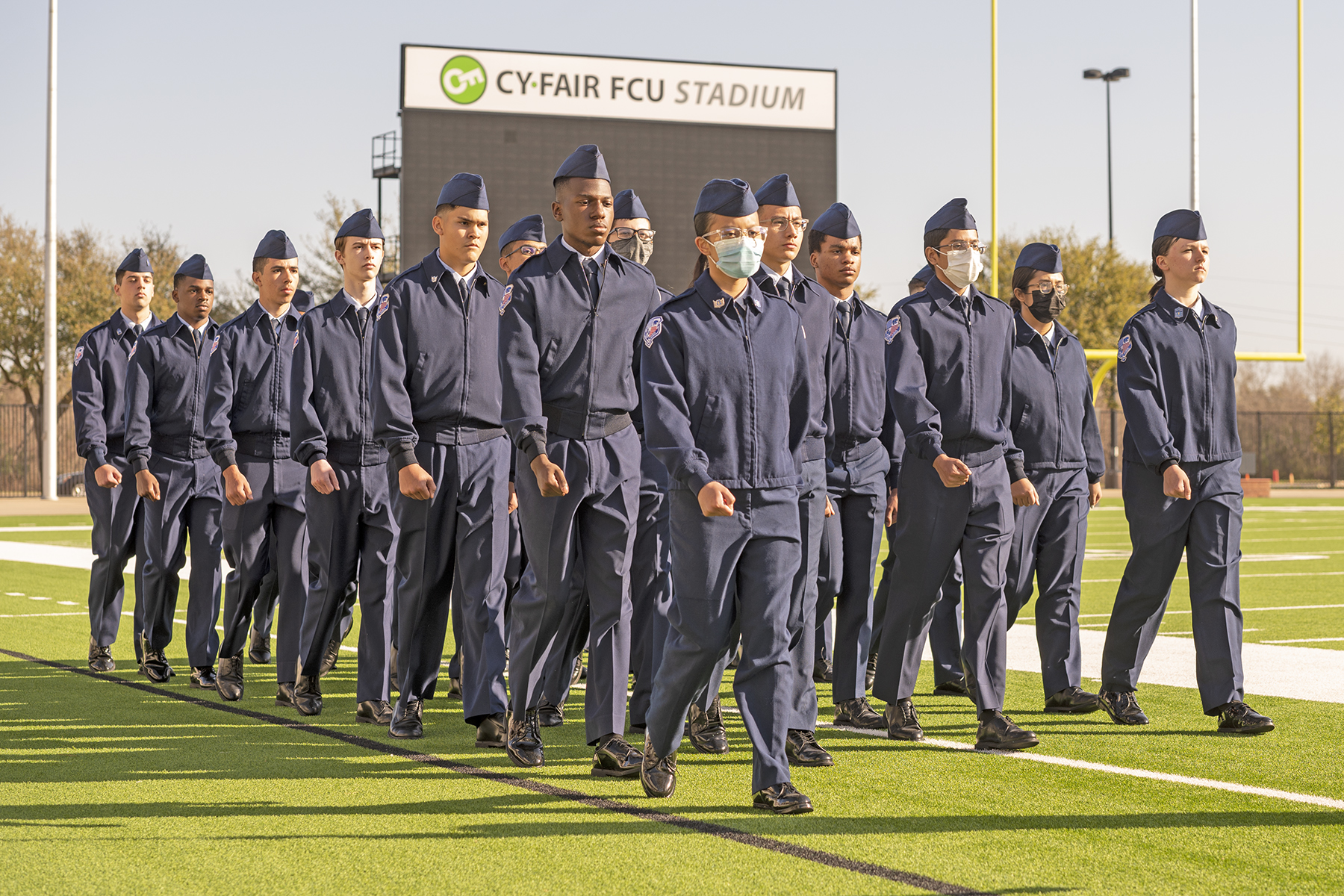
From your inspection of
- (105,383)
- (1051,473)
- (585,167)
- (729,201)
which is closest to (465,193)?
(585,167)

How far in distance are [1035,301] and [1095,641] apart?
3.81 metres

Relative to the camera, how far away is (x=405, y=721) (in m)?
7.39

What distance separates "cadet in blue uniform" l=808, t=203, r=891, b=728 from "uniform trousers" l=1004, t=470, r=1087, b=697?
785 millimetres

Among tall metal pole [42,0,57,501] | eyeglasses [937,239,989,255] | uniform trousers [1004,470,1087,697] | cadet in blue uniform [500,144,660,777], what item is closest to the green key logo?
tall metal pole [42,0,57,501]

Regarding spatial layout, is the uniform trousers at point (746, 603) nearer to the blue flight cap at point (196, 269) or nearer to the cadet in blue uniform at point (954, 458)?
the cadet in blue uniform at point (954, 458)

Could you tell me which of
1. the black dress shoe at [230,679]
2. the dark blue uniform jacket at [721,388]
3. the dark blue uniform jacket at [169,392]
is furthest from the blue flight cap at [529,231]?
the dark blue uniform jacket at [721,388]

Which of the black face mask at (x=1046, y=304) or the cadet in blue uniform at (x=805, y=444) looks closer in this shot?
the cadet in blue uniform at (x=805, y=444)

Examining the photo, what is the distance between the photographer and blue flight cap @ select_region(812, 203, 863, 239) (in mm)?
7910

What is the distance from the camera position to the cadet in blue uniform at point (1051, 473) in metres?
8.19

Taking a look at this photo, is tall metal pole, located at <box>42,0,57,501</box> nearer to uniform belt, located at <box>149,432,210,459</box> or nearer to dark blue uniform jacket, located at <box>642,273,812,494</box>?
uniform belt, located at <box>149,432,210,459</box>

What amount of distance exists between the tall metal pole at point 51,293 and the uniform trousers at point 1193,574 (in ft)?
101

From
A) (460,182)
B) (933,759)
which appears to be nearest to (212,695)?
(460,182)

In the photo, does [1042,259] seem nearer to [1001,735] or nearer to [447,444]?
[1001,735]

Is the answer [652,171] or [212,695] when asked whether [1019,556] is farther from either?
[652,171]
